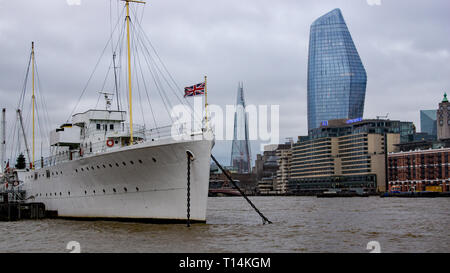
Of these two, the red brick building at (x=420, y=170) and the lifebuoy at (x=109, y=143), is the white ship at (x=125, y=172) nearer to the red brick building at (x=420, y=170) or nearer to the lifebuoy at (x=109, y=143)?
the lifebuoy at (x=109, y=143)

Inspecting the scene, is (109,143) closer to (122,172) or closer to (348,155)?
(122,172)

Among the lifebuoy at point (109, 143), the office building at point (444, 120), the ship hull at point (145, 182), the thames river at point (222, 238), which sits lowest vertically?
the thames river at point (222, 238)

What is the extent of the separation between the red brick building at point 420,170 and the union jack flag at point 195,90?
12090cm

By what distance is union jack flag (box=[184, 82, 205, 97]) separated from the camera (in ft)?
86.9

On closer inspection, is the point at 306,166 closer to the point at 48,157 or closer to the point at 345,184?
the point at 345,184

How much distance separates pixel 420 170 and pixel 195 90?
130m

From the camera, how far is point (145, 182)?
26.8m

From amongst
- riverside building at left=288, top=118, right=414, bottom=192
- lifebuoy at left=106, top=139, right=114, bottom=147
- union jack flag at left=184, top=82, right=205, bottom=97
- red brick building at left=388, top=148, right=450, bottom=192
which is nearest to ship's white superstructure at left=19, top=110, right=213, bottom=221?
lifebuoy at left=106, top=139, right=114, bottom=147

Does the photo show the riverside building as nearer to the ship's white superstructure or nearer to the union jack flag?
the ship's white superstructure

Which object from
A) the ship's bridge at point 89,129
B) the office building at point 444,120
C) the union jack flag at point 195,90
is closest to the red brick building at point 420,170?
the office building at point 444,120

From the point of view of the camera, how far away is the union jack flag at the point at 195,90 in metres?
26.5

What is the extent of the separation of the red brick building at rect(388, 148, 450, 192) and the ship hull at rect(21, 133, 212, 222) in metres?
120

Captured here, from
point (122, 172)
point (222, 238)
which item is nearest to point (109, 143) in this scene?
point (122, 172)

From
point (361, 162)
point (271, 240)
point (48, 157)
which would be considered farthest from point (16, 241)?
point (361, 162)
